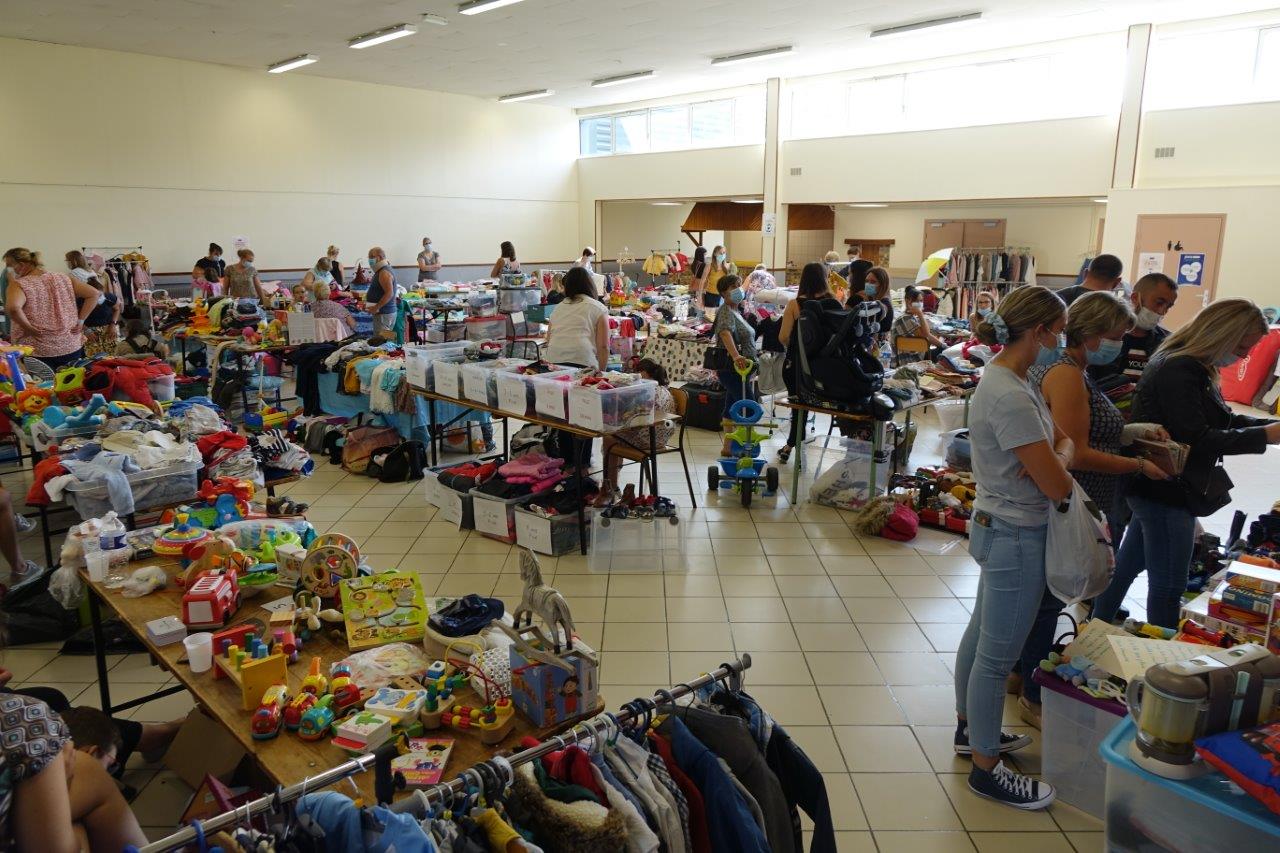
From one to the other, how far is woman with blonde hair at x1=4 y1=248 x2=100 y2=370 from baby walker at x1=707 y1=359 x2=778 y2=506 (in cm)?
522

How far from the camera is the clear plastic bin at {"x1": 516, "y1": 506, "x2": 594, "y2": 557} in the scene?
16.0ft

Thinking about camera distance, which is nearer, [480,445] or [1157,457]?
[1157,457]

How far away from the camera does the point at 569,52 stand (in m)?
11.8

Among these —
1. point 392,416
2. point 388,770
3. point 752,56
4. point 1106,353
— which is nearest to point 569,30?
point 752,56

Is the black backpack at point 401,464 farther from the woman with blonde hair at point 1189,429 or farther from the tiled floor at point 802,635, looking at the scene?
the woman with blonde hair at point 1189,429

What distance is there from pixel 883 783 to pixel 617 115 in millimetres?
16616

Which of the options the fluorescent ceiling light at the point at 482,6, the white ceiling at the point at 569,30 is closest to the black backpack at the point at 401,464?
the fluorescent ceiling light at the point at 482,6

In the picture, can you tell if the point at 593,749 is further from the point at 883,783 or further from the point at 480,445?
the point at 480,445

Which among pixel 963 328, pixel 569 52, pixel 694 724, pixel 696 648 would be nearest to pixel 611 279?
pixel 569 52

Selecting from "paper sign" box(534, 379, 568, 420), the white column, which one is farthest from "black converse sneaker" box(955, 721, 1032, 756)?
the white column

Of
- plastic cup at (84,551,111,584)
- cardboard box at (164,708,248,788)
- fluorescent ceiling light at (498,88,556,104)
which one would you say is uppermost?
fluorescent ceiling light at (498,88,556,104)

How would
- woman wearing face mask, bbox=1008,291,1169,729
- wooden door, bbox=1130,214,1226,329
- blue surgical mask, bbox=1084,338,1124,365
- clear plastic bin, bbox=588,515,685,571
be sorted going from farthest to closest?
wooden door, bbox=1130,214,1226,329
clear plastic bin, bbox=588,515,685,571
blue surgical mask, bbox=1084,338,1124,365
woman wearing face mask, bbox=1008,291,1169,729

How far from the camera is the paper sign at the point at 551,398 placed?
4.79 m

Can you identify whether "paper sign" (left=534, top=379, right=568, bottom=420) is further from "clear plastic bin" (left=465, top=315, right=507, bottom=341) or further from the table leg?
"clear plastic bin" (left=465, top=315, right=507, bottom=341)
